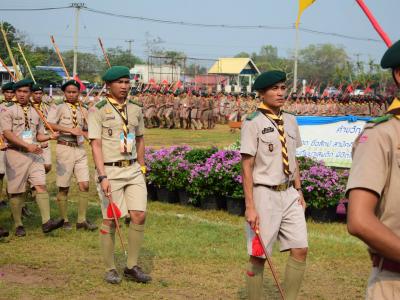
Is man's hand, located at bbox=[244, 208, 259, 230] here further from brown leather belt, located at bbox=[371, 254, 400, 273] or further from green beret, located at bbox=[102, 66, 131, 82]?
brown leather belt, located at bbox=[371, 254, 400, 273]

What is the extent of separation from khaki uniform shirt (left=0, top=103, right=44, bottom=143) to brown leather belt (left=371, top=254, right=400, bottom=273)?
278 inches

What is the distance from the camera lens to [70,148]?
9.46m

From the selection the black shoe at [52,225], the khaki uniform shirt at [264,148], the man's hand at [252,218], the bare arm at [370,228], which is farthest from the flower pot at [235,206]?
the bare arm at [370,228]

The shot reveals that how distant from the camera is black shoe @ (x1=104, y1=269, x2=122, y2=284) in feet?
21.5

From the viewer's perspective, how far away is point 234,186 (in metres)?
10.3

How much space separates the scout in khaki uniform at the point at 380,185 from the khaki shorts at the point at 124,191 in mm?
4194

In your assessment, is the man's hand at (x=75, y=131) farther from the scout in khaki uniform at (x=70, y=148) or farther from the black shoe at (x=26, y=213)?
the black shoe at (x=26, y=213)

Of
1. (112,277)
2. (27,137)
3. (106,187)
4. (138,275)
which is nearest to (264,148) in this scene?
(106,187)

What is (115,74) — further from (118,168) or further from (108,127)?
(118,168)

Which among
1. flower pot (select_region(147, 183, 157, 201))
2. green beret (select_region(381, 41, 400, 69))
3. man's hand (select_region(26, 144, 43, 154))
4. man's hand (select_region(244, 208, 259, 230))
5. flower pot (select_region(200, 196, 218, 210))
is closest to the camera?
green beret (select_region(381, 41, 400, 69))

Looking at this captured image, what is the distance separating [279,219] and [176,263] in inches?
96.6

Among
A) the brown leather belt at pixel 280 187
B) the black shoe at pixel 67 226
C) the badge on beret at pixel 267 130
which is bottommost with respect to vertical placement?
the black shoe at pixel 67 226

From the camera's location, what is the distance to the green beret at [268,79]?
529 centimetres

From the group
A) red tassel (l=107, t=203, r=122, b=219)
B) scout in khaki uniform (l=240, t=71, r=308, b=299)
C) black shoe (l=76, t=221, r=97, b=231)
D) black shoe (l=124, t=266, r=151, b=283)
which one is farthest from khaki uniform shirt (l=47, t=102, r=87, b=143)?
scout in khaki uniform (l=240, t=71, r=308, b=299)
